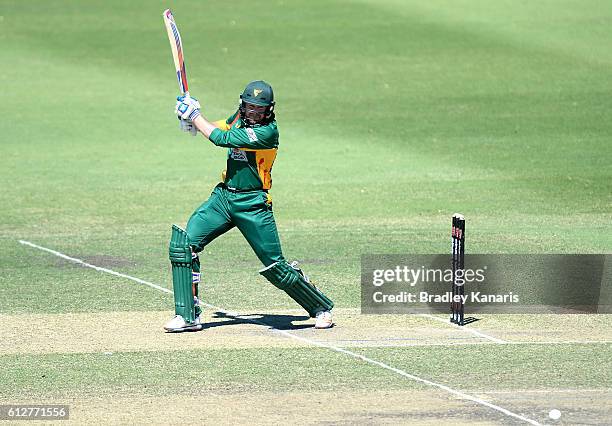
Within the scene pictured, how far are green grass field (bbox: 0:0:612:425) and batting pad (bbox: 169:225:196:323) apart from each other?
243 millimetres

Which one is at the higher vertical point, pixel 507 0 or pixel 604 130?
pixel 507 0

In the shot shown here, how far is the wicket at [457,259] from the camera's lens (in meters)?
11.9

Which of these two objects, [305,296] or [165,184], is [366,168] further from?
[305,296]

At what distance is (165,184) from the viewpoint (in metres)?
22.4

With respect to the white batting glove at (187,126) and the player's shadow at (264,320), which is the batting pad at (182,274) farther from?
the white batting glove at (187,126)

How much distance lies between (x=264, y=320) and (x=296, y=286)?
78 cm

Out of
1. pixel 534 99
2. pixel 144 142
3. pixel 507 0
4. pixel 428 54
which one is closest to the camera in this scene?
pixel 144 142

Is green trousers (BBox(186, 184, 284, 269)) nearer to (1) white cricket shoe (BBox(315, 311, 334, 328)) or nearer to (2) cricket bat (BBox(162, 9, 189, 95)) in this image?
Answer: (1) white cricket shoe (BBox(315, 311, 334, 328))

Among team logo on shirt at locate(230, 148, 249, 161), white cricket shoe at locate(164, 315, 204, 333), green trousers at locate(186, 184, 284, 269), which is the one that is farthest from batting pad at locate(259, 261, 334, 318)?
team logo on shirt at locate(230, 148, 249, 161)

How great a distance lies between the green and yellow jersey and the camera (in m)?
11.8

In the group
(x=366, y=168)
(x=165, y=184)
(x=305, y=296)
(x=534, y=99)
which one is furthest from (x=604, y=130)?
(x=305, y=296)

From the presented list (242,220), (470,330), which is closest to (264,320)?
(242,220)

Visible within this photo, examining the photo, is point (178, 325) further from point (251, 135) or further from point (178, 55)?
point (178, 55)

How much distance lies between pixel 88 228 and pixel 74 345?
24.3ft
